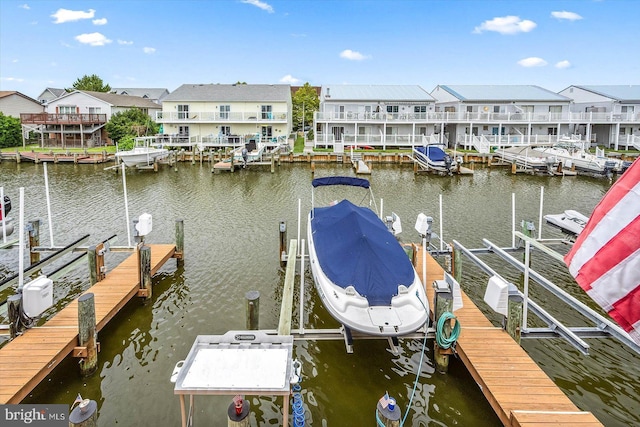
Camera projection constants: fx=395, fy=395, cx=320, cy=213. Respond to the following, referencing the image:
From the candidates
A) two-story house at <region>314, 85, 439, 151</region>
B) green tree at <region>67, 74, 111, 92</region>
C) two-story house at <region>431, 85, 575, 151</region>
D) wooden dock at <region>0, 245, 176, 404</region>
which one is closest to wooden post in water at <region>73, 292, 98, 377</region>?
wooden dock at <region>0, 245, 176, 404</region>

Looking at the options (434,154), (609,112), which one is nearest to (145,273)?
(434,154)

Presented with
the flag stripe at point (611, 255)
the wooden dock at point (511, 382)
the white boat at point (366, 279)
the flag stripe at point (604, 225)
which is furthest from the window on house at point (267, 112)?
the flag stripe at point (611, 255)

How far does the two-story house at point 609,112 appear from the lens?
129 feet

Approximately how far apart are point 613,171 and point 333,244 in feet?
97.2

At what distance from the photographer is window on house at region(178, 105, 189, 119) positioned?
4159cm

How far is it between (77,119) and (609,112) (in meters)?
57.1

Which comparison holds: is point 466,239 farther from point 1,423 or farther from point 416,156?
point 416,156

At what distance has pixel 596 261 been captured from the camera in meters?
2.06

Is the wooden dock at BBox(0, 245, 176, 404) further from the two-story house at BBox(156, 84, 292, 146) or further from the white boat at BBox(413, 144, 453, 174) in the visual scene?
the two-story house at BBox(156, 84, 292, 146)

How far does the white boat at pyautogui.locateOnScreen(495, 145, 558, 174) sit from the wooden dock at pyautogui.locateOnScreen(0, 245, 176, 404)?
2987cm

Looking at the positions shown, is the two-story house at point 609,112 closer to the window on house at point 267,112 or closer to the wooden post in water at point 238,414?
the window on house at point 267,112

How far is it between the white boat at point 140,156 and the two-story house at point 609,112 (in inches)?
1568

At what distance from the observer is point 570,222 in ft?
42.3

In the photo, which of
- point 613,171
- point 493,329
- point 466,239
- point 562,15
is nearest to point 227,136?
point 466,239
